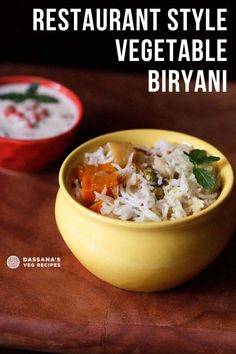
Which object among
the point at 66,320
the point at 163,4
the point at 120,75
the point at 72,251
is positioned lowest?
the point at 66,320

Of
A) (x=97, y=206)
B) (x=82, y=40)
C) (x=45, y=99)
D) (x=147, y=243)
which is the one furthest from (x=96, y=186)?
(x=82, y=40)

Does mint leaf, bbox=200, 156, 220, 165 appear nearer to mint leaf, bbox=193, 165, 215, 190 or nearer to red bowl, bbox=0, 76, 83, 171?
mint leaf, bbox=193, 165, 215, 190

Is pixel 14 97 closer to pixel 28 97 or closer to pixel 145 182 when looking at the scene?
pixel 28 97

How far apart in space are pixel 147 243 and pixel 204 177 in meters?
0.19

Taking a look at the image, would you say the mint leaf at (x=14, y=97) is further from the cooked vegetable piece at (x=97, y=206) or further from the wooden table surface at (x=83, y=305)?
the cooked vegetable piece at (x=97, y=206)

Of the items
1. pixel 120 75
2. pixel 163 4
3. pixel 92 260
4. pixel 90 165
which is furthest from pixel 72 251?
pixel 163 4

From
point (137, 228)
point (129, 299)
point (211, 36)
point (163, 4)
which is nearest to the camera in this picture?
point (137, 228)

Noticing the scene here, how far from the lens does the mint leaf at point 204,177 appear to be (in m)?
1.43

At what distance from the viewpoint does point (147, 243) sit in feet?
4.49

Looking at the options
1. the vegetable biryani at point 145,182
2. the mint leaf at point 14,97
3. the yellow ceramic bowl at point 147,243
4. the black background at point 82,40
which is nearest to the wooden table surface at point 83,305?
the yellow ceramic bowl at point 147,243

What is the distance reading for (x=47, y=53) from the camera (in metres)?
2.85

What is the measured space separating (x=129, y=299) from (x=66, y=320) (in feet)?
0.45

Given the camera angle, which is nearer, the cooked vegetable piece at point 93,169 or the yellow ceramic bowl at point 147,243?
the yellow ceramic bowl at point 147,243

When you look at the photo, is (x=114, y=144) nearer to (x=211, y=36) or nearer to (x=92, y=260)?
(x=92, y=260)
